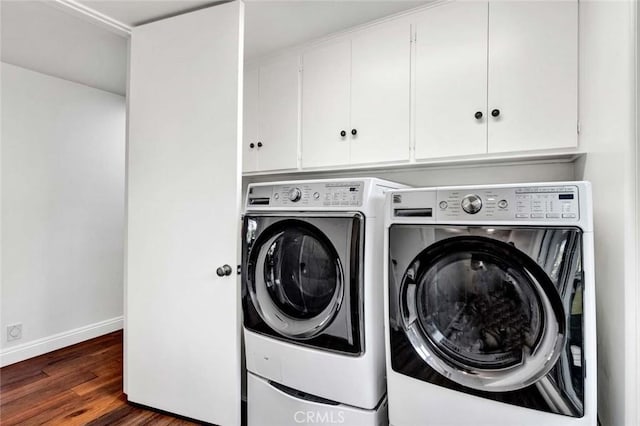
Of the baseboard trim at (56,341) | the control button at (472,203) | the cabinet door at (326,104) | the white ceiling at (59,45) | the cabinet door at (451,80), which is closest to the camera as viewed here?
the control button at (472,203)

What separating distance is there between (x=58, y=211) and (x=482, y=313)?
3.33 metres

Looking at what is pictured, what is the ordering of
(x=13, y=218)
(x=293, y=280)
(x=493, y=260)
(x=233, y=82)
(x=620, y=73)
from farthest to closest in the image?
(x=13, y=218) → (x=233, y=82) → (x=293, y=280) → (x=493, y=260) → (x=620, y=73)

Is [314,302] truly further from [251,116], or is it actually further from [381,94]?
[251,116]

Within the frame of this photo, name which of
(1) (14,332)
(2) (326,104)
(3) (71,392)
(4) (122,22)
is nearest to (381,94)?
(2) (326,104)

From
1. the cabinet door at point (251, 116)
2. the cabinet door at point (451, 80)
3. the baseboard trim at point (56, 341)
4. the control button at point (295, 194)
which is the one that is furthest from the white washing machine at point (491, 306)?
the baseboard trim at point (56, 341)

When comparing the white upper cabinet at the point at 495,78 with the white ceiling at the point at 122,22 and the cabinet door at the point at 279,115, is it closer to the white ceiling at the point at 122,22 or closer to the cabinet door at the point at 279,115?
the white ceiling at the point at 122,22

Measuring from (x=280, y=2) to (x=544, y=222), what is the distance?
64.8 inches

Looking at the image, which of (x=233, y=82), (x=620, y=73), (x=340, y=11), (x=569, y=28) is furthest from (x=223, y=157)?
(x=569, y=28)

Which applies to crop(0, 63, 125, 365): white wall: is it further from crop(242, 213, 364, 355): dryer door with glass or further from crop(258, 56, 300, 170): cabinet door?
crop(242, 213, 364, 355): dryer door with glass

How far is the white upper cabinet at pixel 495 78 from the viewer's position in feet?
4.90

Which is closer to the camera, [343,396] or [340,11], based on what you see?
[343,396]

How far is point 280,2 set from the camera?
1740 mm

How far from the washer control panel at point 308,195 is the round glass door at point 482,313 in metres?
0.38

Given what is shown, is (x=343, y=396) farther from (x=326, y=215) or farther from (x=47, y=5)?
(x=47, y=5)
